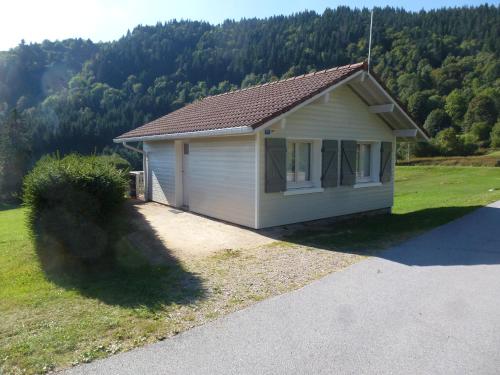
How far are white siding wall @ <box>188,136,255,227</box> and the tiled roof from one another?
1.60ft

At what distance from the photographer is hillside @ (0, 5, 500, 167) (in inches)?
2148

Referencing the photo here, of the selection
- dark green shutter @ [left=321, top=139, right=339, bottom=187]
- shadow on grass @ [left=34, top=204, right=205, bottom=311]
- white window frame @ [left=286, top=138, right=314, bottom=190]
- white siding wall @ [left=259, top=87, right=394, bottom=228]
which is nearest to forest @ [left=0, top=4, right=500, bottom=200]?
white siding wall @ [left=259, top=87, right=394, bottom=228]

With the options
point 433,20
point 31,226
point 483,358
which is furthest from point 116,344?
point 433,20

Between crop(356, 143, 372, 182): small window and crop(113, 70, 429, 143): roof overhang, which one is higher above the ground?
crop(113, 70, 429, 143): roof overhang

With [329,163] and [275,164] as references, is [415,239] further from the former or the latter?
[275,164]

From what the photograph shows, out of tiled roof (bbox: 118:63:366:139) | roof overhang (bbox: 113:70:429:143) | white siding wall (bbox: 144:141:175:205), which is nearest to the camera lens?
roof overhang (bbox: 113:70:429:143)

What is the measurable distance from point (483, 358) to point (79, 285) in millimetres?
5010

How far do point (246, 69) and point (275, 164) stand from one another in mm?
58704

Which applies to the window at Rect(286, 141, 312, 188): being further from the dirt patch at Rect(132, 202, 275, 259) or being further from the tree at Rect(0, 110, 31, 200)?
the tree at Rect(0, 110, 31, 200)

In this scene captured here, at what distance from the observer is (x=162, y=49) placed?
6775 centimetres

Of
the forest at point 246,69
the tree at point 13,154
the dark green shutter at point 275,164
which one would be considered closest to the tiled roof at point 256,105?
the dark green shutter at point 275,164

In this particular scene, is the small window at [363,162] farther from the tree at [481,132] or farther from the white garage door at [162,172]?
the tree at [481,132]

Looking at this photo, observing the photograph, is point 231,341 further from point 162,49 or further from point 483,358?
point 162,49

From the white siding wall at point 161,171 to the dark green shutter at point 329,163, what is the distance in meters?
5.06
